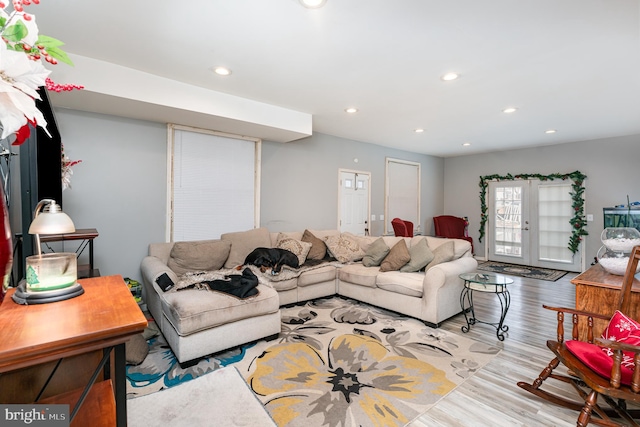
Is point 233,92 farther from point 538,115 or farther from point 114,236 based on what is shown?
point 538,115

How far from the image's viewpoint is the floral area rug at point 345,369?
6.56ft

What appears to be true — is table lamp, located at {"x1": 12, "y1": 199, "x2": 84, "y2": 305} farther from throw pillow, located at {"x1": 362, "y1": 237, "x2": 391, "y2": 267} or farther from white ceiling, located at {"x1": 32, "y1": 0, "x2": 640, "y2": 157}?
throw pillow, located at {"x1": 362, "y1": 237, "x2": 391, "y2": 267}

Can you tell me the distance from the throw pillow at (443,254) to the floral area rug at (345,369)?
765mm

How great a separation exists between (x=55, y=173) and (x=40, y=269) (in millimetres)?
1388

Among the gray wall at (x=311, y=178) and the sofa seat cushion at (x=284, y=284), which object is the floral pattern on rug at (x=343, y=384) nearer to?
the sofa seat cushion at (x=284, y=284)

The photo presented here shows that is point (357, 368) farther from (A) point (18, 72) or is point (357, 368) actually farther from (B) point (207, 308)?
(A) point (18, 72)

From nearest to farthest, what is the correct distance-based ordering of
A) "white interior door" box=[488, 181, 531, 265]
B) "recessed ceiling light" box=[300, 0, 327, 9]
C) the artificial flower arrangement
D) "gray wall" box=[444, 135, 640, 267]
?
the artificial flower arrangement < "recessed ceiling light" box=[300, 0, 327, 9] < "gray wall" box=[444, 135, 640, 267] < "white interior door" box=[488, 181, 531, 265]

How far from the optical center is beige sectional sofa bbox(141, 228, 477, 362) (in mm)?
2633

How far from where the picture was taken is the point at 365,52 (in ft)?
8.45

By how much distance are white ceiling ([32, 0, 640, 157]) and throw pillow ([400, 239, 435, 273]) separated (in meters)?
1.86

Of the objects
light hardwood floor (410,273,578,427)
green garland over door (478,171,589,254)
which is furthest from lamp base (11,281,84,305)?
green garland over door (478,171,589,254)

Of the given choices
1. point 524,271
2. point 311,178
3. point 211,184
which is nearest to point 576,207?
point 524,271

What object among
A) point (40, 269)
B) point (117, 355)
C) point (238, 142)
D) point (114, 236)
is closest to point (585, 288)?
point (117, 355)

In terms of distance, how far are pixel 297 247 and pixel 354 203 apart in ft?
6.92
